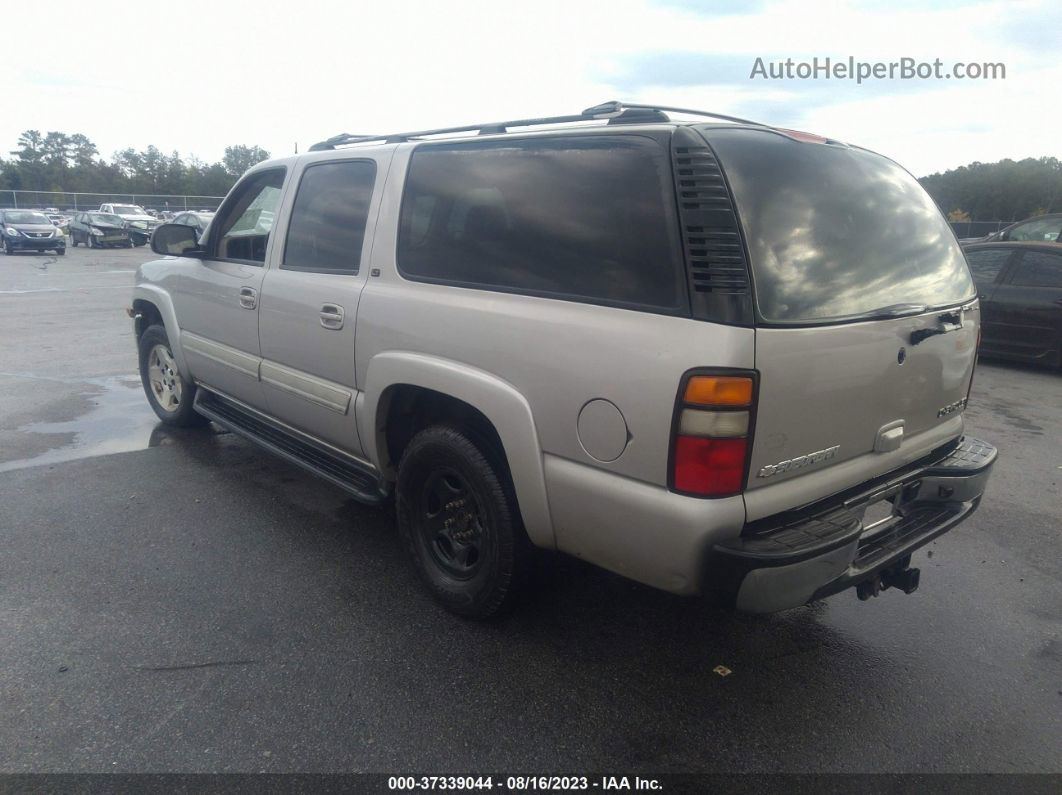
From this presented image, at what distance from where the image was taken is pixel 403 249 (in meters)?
3.33

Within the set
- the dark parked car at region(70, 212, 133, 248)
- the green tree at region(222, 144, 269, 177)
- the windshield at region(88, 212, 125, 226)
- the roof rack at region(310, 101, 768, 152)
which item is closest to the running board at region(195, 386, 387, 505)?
the roof rack at region(310, 101, 768, 152)

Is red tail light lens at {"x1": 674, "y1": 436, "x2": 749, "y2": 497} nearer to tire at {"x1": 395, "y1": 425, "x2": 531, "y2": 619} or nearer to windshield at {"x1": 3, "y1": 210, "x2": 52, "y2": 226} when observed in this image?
tire at {"x1": 395, "y1": 425, "x2": 531, "y2": 619}

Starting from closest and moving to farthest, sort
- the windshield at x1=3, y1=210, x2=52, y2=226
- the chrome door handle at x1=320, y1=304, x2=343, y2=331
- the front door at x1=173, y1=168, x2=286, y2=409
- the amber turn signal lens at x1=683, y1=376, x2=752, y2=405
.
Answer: the amber turn signal lens at x1=683, y1=376, x2=752, y2=405, the chrome door handle at x1=320, y1=304, x2=343, y2=331, the front door at x1=173, y1=168, x2=286, y2=409, the windshield at x1=3, y1=210, x2=52, y2=226

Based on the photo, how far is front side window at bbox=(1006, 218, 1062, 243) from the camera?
42.8 ft

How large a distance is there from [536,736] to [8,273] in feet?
72.2

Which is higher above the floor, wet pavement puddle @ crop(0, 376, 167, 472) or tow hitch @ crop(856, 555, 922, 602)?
tow hitch @ crop(856, 555, 922, 602)

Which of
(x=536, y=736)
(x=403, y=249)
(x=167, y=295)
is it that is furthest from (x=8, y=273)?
(x=536, y=736)

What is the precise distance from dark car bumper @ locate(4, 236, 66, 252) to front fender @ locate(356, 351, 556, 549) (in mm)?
28462

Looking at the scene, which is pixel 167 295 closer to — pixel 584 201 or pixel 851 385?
pixel 584 201

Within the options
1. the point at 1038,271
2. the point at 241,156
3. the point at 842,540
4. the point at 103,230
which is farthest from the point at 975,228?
the point at 241,156

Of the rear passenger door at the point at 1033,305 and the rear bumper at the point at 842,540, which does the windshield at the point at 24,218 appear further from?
the rear bumper at the point at 842,540

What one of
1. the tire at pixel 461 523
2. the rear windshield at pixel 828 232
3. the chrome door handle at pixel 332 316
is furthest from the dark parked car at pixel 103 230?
the rear windshield at pixel 828 232

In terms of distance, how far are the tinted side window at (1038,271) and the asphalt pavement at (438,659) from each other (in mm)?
5034

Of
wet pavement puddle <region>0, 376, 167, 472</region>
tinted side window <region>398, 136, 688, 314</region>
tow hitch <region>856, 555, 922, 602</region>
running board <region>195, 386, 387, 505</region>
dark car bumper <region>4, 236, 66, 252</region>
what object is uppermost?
tinted side window <region>398, 136, 688, 314</region>
